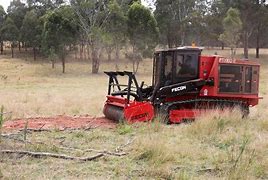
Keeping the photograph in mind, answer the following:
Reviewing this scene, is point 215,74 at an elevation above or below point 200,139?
above

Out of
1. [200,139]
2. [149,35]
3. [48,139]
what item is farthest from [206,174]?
[149,35]

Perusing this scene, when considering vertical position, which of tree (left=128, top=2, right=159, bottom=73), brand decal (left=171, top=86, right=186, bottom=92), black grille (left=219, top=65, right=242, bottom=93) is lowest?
brand decal (left=171, top=86, right=186, bottom=92)

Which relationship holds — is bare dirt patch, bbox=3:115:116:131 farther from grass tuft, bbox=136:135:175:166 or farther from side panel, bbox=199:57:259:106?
grass tuft, bbox=136:135:175:166

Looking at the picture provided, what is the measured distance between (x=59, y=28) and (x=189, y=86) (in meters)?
40.0

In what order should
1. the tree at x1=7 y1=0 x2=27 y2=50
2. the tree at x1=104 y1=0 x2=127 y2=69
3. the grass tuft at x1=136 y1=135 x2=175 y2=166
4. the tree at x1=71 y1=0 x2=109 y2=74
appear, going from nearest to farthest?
the grass tuft at x1=136 y1=135 x2=175 y2=166 < the tree at x1=71 y1=0 x2=109 y2=74 < the tree at x1=104 y1=0 x2=127 y2=69 < the tree at x1=7 y1=0 x2=27 y2=50

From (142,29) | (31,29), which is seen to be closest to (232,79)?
(142,29)

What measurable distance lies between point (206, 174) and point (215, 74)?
618cm

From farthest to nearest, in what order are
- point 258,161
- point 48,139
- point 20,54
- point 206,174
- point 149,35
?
point 20,54 < point 149,35 < point 48,139 < point 258,161 < point 206,174

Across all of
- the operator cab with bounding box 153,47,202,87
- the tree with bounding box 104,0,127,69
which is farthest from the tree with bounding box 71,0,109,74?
the operator cab with bounding box 153,47,202,87

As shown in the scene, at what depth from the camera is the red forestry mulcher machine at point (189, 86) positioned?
12.1 m

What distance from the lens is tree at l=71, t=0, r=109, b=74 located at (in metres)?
48.6

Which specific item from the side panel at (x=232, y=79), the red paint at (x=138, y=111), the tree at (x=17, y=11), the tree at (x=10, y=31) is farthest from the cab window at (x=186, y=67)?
the tree at (x=17, y=11)

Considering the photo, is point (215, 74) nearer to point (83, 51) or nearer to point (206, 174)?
point (206, 174)

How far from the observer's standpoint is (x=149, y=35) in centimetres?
4800
